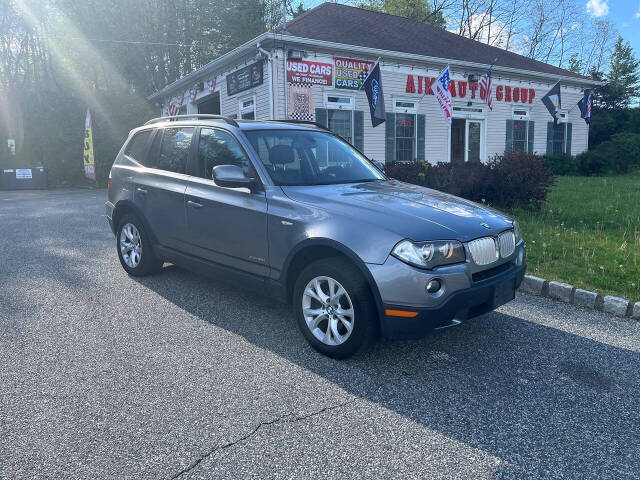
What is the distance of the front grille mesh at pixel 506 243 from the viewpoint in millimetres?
3777

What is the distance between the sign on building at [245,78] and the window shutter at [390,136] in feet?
14.6

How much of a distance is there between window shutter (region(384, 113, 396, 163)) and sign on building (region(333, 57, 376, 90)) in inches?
62.5

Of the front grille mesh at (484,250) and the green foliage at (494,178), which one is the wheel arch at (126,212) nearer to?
the front grille mesh at (484,250)

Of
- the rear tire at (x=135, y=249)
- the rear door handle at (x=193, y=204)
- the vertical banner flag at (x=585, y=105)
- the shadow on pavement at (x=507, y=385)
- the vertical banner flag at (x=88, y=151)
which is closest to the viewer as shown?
the shadow on pavement at (x=507, y=385)

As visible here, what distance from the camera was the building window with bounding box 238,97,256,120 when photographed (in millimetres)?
16203

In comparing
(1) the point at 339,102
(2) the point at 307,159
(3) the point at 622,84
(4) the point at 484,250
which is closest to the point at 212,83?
(1) the point at 339,102

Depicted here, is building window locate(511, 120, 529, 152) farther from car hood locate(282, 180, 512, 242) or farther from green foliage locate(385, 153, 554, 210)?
car hood locate(282, 180, 512, 242)

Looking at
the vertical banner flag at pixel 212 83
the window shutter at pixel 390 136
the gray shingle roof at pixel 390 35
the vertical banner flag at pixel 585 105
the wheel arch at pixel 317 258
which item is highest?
the gray shingle roof at pixel 390 35

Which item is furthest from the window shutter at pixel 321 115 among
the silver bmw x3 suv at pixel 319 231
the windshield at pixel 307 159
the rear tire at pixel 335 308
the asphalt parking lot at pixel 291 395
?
the rear tire at pixel 335 308

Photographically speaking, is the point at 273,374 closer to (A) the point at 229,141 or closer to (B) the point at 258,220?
(B) the point at 258,220

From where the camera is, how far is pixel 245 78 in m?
16.1

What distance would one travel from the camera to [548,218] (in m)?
8.83

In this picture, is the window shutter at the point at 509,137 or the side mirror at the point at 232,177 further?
the window shutter at the point at 509,137

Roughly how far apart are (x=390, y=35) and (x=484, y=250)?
16541mm
